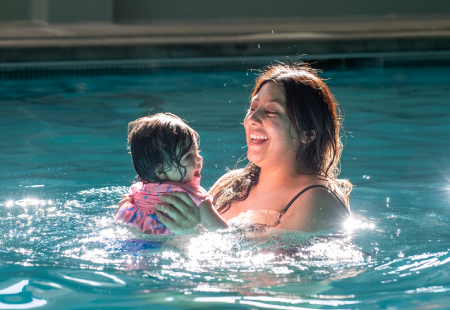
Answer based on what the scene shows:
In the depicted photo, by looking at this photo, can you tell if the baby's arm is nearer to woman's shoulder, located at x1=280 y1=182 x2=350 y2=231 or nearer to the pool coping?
woman's shoulder, located at x1=280 y1=182 x2=350 y2=231

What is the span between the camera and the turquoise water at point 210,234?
262cm

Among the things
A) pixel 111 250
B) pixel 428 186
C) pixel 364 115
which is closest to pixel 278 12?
pixel 364 115

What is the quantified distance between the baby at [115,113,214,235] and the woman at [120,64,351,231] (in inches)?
2.8

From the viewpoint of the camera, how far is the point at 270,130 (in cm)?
311

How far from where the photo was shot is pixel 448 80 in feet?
33.5

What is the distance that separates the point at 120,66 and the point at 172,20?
12.6ft

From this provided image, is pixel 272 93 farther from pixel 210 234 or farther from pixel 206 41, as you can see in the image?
pixel 206 41

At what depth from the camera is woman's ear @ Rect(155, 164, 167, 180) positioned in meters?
2.94

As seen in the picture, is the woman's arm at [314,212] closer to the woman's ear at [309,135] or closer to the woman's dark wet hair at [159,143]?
the woman's ear at [309,135]

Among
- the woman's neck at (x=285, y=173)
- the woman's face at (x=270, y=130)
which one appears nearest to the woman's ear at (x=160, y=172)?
the woman's face at (x=270, y=130)

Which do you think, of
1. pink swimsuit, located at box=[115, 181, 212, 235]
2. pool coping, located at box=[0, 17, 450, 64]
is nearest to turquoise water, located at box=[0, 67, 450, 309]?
pink swimsuit, located at box=[115, 181, 212, 235]

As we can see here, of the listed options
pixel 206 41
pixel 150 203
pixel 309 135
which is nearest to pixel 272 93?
pixel 309 135

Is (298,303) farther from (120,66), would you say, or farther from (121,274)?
(120,66)

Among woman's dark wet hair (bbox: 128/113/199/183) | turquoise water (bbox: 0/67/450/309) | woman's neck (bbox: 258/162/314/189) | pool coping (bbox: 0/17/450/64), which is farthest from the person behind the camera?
pool coping (bbox: 0/17/450/64)
